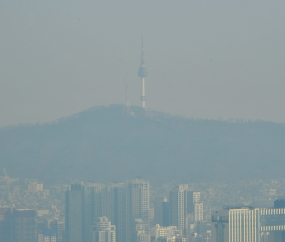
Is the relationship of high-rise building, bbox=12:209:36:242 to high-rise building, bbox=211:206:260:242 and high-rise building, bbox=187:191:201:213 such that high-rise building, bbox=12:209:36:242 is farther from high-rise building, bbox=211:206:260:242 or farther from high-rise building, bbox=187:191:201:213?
high-rise building, bbox=211:206:260:242

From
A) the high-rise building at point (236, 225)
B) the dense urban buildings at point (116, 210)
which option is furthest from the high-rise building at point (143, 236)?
the high-rise building at point (236, 225)

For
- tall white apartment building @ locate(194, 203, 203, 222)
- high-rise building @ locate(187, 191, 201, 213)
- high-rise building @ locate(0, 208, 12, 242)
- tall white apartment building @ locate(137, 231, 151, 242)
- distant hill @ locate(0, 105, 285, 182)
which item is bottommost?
tall white apartment building @ locate(137, 231, 151, 242)

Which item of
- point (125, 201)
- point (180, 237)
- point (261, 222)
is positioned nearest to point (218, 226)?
point (261, 222)

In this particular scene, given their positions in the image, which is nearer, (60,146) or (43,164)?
(43,164)

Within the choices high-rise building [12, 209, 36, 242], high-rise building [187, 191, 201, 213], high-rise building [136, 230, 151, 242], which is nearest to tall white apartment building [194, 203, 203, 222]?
high-rise building [187, 191, 201, 213]

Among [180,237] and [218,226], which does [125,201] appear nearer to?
[180,237]

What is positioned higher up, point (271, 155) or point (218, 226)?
point (271, 155)

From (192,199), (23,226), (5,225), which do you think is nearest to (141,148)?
(192,199)

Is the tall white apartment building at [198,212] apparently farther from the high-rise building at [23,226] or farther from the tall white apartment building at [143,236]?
the high-rise building at [23,226]
